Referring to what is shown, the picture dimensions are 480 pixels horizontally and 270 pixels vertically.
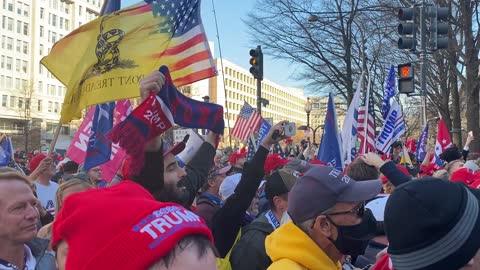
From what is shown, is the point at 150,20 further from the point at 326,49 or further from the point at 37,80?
the point at 37,80

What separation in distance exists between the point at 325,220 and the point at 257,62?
1133 centimetres

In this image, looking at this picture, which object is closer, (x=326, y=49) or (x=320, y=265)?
(x=320, y=265)

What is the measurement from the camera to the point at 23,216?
3.47 metres

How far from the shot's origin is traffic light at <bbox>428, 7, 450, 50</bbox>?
11.6 meters

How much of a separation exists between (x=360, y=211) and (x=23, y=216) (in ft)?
6.54

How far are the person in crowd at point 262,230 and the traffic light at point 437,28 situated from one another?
821 cm

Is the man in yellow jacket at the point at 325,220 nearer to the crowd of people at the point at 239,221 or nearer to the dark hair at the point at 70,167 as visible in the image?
the crowd of people at the point at 239,221

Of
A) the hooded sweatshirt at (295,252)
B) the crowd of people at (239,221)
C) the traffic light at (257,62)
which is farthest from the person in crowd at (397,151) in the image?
the hooded sweatshirt at (295,252)

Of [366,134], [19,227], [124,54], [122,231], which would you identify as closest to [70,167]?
[124,54]

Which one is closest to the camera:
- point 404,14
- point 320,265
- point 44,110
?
point 320,265

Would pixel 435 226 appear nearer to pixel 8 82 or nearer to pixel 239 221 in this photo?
pixel 239 221

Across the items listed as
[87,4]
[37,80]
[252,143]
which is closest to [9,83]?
[37,80]

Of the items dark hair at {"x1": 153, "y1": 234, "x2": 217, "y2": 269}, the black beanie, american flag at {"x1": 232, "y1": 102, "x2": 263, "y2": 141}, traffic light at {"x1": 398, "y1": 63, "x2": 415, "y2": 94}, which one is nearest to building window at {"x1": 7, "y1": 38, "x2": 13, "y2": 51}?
american flag at {"x1": 232, "y1": 102, "x2": 263, "y2": 141}

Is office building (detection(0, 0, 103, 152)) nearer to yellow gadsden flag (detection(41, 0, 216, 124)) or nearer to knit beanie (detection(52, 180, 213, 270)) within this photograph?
yellow gadsden flag (detection(41, 0, 216, 124))
